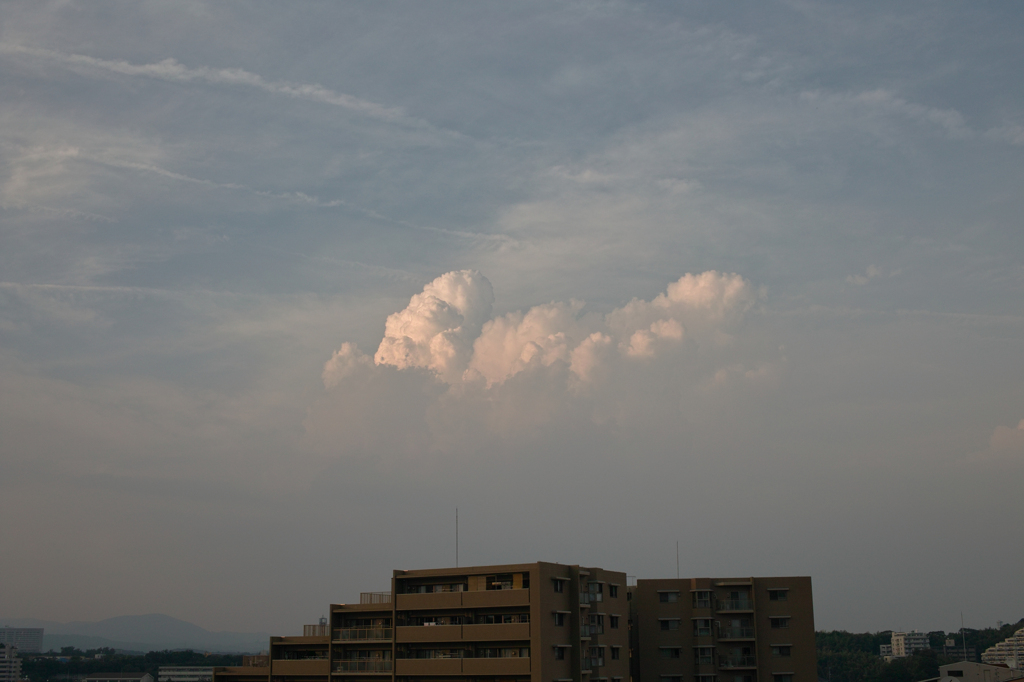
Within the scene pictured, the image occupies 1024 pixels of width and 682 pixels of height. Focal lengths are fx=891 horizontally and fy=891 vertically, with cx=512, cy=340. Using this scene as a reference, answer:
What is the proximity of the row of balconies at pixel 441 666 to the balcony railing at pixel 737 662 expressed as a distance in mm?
26578

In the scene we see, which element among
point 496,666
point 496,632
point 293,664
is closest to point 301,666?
point 293,664

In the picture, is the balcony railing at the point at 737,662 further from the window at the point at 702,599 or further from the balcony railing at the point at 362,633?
the balcony railing at the point at 362,633

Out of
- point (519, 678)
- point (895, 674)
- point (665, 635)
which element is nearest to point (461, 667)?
point (519, 678)

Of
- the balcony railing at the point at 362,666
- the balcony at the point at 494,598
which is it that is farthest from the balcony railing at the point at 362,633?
the balcony at the point at 494,598

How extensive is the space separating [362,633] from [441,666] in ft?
25.0

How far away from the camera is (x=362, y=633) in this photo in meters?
69.8

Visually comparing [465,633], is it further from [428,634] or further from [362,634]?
[362,634]

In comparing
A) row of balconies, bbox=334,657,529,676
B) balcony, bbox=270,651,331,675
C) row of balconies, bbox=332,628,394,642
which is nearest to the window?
row of balconies, bbox=334,657,529,676

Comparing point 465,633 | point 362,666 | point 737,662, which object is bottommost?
point 737,662

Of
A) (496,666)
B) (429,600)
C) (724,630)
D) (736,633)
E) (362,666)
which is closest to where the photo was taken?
(496,666)

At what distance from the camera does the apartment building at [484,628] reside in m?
64.5

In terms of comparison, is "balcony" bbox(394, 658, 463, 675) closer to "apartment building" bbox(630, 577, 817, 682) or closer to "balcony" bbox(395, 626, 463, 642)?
"balcony" bbox(395, 626, 463, 642)

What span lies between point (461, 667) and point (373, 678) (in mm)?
7969

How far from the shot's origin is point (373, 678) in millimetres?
68500
